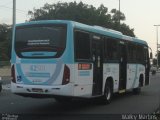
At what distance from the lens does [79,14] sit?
263 feet

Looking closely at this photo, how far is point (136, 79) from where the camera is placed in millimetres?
22719

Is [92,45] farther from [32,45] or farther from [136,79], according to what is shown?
[136,79]

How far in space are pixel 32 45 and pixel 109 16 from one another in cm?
7189

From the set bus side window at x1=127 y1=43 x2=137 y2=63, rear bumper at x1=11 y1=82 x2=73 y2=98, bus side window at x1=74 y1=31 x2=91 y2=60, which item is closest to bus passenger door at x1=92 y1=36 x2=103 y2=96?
bus side window at x1=74 y1=31 x2=91 y2=60

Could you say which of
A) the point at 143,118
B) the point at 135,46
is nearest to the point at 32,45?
the point at 143,118

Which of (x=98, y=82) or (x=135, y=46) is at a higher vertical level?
(x=135, y=46)

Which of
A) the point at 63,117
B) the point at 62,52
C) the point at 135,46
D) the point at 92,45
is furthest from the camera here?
the point at 135,46

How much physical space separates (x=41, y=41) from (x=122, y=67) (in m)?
6.04

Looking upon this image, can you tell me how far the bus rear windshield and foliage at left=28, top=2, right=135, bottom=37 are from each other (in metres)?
63.2

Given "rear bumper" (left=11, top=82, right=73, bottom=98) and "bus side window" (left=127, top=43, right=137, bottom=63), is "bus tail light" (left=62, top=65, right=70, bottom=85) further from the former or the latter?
"bus side window" (left=127, top=43, right=137, bottom=63)

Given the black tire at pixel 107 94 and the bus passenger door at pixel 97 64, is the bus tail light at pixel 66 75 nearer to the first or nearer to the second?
the bus passenger door at pixel 97 64

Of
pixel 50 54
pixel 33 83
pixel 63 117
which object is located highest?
pixel 50 54

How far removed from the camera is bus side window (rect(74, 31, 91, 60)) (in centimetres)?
1500

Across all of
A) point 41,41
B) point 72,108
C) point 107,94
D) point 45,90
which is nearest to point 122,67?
point 107,94
